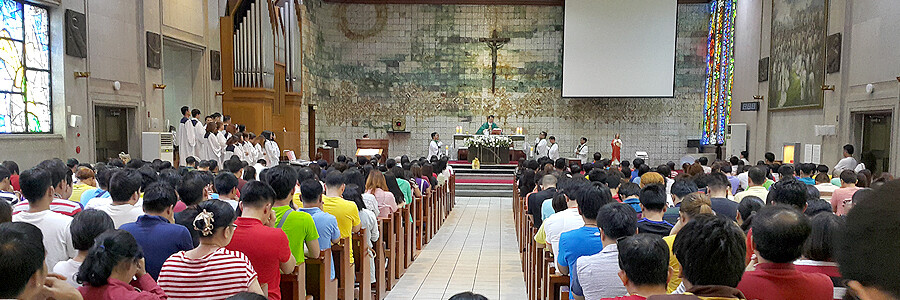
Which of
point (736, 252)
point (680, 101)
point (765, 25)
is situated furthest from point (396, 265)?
point (680, 101)

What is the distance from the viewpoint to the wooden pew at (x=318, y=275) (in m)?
3.55

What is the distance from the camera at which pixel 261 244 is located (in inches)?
110

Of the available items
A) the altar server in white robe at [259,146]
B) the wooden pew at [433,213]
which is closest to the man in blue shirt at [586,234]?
the wooden pew at [433,213]

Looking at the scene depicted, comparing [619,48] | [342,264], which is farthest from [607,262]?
Result: [619,48]

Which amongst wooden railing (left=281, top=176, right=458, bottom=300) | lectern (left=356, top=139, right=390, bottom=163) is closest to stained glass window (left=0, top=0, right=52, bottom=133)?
wooden railing (left=281, top=176, right=458, bottom=300)

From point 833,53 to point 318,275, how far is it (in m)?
10.7

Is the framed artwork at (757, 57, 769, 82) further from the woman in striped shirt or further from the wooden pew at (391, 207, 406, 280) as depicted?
the woman in striped shirt

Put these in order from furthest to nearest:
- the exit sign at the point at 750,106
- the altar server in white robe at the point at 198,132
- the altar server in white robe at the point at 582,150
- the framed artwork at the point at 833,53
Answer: the altar server in white robe at the point at 582,150 → the exit sign at the point at 750,106 → the altar server in white robe at the point at 198,132 → the framed artwork at the point at 833,53

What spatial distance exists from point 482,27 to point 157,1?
397 inches

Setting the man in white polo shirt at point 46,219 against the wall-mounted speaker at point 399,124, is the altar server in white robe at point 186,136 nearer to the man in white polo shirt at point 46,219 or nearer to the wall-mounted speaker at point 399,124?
the man in white polo shirt at point 46,219

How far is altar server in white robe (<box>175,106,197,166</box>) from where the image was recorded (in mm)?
10539

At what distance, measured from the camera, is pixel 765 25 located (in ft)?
44.7

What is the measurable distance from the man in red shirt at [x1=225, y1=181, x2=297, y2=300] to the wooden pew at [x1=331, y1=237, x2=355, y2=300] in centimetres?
108

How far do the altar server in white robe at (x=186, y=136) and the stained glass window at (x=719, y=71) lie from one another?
44.1ft
